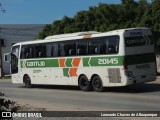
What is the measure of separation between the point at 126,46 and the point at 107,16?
1679 centimetres

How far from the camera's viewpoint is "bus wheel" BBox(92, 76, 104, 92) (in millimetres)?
22809

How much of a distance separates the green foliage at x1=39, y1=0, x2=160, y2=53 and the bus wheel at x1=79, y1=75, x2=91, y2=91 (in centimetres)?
978

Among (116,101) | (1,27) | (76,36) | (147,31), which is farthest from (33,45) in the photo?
(1,27)

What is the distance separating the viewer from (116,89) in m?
24.3

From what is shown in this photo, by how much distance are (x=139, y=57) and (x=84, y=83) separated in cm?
386

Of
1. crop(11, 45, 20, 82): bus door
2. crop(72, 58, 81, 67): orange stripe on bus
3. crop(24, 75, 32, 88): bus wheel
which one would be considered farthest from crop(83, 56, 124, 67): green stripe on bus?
crop(11, 45, 20, 82): bus door

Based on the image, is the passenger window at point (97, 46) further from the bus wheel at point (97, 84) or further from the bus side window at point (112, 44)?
the bus wheel at point (97, 84)

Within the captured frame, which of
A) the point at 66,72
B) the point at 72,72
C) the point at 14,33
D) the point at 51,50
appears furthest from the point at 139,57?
the point at 14,33

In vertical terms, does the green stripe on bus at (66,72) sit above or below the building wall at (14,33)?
below

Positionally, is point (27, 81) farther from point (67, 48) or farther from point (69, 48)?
point (69, 48)

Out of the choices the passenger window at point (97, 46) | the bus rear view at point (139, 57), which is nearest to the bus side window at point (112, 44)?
the passenger window at point (97, 46)

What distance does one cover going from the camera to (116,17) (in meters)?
37.2

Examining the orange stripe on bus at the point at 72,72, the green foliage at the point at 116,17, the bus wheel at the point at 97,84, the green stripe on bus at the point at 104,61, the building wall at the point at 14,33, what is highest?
the building wall at the point at 14,33

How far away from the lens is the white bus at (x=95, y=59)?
21.3m
